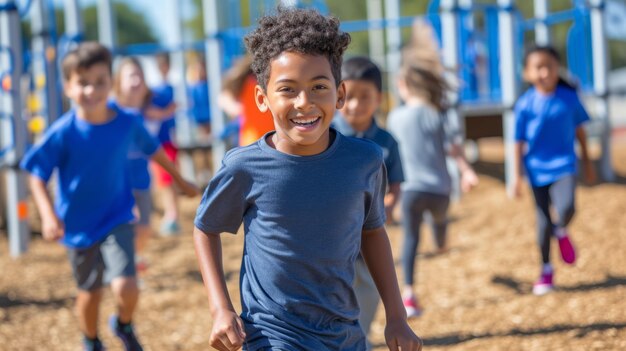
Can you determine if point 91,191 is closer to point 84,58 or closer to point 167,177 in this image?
point 84,58

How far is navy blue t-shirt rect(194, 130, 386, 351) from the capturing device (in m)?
2.60

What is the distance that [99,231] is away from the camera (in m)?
4.48

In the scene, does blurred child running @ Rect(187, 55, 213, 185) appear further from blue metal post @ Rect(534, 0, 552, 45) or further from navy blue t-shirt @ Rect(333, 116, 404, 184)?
navy blue t-shirt @ Rect(333, 116, 404, 184)

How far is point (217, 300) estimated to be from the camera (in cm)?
255

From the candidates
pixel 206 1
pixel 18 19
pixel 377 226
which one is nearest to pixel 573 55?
pixel 206 1

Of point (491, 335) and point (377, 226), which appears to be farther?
point (491, 335)

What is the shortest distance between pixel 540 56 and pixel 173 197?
15.3 feet

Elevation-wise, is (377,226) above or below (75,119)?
below

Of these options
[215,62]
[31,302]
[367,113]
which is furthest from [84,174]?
[215,62]

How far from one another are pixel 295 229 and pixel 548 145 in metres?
3.85

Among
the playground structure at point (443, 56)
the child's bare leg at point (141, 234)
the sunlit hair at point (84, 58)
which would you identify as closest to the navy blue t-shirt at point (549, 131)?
the playground structure at point (443, 56)

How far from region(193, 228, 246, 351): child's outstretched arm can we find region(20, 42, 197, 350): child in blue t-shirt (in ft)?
5.67

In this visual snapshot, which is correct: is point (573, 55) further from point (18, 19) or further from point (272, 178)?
point (272, 178)

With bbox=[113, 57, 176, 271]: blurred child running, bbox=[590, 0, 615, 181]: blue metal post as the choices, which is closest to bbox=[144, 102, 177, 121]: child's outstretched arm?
bbox=[113, 57, 176, 271]: blurred child running
